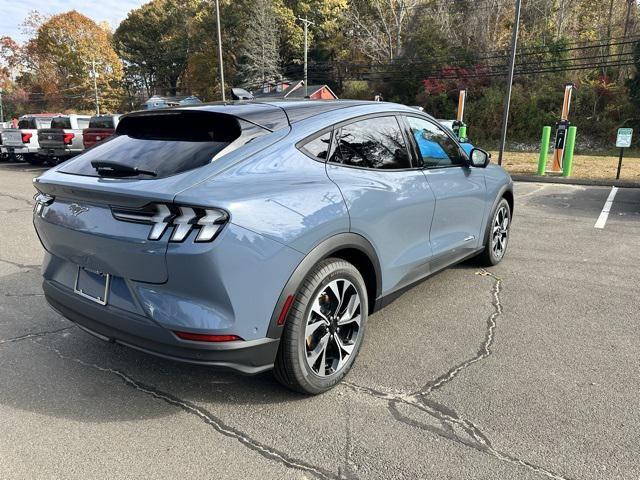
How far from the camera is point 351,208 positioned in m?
2.86

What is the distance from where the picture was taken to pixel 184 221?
2.24 metres

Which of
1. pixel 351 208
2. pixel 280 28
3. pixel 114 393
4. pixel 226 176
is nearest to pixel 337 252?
pixel 351 208

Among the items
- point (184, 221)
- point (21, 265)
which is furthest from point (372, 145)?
point (21, 265)

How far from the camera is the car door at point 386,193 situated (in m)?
2.95

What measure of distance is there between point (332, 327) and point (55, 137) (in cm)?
1586

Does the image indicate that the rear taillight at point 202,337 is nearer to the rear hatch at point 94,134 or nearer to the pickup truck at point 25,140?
the rear hatch at point 94,134

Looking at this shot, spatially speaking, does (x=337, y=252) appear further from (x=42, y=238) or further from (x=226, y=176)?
(x=42, y=238)

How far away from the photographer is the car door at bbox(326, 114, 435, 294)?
2953 millimetres

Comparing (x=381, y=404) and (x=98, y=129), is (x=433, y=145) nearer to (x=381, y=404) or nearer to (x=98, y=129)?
(x=381, y=404)

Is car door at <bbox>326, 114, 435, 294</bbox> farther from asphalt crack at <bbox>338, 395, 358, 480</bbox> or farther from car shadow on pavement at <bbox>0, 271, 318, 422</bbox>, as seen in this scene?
car shadow on pavement at <bbox>0, 271, 318, 422</bbox>

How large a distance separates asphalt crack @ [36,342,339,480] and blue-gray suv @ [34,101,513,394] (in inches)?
14.7

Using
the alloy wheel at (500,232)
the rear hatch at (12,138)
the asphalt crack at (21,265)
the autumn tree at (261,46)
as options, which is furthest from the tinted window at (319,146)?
the autumn tree at (261,46)

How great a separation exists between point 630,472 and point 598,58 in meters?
32.1

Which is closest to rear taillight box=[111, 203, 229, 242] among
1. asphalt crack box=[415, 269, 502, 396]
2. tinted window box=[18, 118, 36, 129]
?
asphalt crack box=[415, 269, 502, 396]
